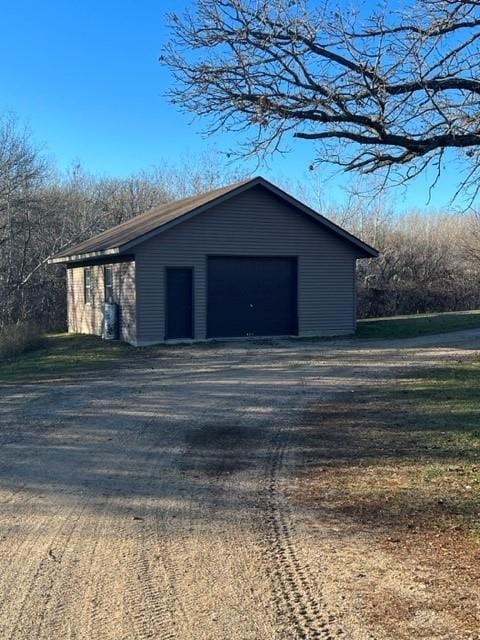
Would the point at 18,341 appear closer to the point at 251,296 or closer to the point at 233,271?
the point at 233,271

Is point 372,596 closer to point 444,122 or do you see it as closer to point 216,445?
point 216,445

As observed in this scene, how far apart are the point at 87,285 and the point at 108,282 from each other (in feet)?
10.0

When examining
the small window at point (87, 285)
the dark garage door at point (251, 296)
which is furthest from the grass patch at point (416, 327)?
the small window at point (87, 285)

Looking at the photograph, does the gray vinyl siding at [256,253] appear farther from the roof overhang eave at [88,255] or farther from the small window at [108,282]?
the small window at [108,282]

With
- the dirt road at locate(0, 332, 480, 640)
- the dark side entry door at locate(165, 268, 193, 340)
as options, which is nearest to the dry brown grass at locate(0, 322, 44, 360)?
the dark side entry door at locate(165, 268, 193, 340)

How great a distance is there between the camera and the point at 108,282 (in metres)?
23.0

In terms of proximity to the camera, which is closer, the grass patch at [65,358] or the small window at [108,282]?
the grass patch at [65,358]

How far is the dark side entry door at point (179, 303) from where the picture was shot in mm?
20797

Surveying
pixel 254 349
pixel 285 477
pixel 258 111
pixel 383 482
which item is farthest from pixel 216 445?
pixel 254 349

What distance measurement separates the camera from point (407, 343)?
66.3 ft

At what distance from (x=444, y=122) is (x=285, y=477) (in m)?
4.48

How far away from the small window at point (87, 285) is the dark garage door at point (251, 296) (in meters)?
6.06

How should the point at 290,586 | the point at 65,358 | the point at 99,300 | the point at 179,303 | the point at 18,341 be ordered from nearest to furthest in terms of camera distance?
the point at 290,586
the point at 65,358
the point at 179,303
the point at 18,341
the point at 99,300

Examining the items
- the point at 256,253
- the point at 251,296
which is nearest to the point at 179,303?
the point at 251,296
